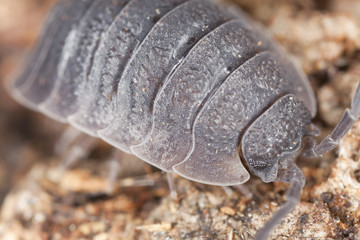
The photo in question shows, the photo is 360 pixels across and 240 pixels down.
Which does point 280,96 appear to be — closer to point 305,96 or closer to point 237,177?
point 305,96

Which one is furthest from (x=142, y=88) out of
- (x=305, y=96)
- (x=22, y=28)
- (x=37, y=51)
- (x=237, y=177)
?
(x=22, y=28)

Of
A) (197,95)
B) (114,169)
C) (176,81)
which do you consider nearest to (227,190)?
(197,95)

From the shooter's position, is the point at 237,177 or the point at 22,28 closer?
the point at 237,177

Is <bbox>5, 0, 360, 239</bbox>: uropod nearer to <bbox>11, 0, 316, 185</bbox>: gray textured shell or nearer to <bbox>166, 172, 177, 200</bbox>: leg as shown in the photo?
<bbox>11, 0, 316, 185</bbox>: gray textured shell

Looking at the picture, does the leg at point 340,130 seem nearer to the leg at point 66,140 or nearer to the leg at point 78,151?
the leg at point 78,151

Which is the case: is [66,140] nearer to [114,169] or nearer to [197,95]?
[114,169]

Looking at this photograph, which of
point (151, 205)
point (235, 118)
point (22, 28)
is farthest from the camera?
point (22, 28)

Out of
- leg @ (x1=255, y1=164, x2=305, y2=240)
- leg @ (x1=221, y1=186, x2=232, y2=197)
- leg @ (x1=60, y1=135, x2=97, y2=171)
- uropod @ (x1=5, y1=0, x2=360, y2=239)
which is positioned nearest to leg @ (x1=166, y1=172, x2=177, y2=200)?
uropod @ (x1=5, y1=0, x2=360, y2=239)
